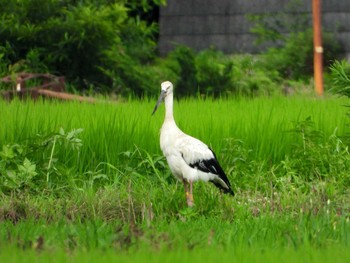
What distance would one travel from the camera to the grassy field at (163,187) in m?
5.50

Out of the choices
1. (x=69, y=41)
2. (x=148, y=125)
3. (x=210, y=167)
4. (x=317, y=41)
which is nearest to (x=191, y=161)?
(x=210, y=167)

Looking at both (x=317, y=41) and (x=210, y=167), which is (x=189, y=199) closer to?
(x=210, y=167)

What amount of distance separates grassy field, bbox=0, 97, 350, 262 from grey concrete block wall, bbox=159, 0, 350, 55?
719 centimetres

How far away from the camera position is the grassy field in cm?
550

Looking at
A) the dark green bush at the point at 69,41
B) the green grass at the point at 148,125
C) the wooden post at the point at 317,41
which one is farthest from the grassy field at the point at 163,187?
the wooden post at the point at 317,41

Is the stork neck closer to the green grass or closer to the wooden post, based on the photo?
the green grass

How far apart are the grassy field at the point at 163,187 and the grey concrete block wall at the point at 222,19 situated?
7185 millimetres

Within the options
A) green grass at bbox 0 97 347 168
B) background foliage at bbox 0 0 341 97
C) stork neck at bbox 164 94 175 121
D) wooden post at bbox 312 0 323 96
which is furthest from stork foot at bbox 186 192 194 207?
wooden post at bbox 312 0 323 96

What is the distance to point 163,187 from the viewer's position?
27.0ft

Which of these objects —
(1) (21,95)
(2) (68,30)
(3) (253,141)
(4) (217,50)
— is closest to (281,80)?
(4) (217,50)

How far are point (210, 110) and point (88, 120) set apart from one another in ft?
4.91

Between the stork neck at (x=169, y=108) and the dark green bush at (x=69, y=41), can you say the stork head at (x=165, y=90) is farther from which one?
the dark green bush at (x=69, y=41)

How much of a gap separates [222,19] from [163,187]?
11533 millimetres

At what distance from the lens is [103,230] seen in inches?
242
